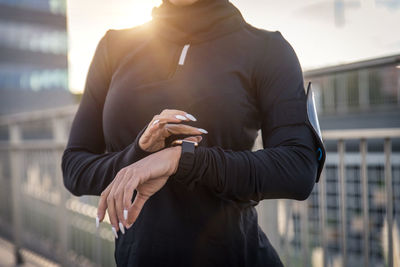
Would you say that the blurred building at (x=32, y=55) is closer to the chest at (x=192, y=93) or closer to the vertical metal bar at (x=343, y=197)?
the vertical metal bar at (x=343, y=197)

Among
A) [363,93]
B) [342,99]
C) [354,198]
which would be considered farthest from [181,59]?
[342,99]

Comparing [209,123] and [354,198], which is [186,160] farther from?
[354,198]

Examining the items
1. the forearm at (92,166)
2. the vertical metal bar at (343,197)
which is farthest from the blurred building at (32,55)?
the forearm at (92,166)

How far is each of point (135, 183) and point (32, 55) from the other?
37.9 metres

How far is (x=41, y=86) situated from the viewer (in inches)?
1407

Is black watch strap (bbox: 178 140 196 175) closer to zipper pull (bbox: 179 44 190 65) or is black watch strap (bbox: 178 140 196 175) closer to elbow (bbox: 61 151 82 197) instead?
zipper pull (bbox: 179 44 190 65)

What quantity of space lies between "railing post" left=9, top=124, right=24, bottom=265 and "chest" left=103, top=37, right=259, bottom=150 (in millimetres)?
3655

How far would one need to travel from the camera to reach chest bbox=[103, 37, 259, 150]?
3.62ft

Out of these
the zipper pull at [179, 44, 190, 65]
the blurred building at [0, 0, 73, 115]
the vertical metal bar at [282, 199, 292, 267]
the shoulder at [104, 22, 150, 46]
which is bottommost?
the vertical metal bar at [282, 199, 292, 267]

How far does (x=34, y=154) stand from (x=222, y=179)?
3.50m

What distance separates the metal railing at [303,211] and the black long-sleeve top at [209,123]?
3.19ft

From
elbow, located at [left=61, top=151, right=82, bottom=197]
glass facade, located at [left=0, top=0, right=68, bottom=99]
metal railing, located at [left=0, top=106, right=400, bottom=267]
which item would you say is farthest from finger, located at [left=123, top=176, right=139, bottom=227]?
glass facade, located at [left=0, top=0, right=68, bottom=99]

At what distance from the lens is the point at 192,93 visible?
43.8 inches

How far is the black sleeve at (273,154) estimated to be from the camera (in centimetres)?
96
